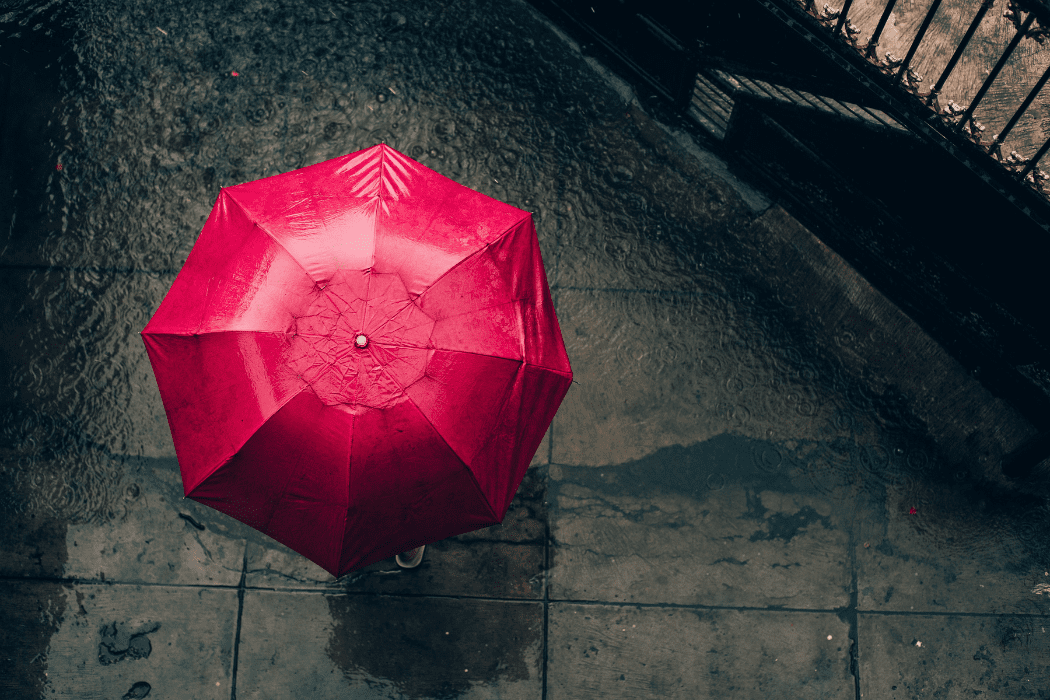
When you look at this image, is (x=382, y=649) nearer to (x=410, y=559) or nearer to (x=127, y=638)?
(x=410, y=559)

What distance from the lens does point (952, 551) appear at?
434 cm

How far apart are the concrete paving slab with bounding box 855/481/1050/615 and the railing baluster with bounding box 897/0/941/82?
2444 mm

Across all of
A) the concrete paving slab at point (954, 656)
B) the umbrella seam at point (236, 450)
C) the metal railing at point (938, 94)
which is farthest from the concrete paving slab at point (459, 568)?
the metal railing at point (938, 94)

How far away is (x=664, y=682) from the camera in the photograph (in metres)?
4.25

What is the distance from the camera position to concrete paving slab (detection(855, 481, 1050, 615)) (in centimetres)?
431

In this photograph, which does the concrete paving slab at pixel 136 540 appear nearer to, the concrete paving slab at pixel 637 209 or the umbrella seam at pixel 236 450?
the umbrella seam at pixel 236 450

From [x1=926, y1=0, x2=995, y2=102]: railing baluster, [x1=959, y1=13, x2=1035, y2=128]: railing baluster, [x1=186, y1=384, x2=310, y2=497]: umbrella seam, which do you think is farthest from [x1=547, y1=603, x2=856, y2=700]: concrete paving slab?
[x1=926, y1=0, x2=995, y2=102]: railing baluster

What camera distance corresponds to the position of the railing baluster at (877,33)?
334cm

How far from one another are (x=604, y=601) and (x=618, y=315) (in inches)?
69.2

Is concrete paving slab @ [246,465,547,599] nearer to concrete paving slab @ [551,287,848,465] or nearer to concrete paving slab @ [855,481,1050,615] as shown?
concrete paving slab @ [551,287,848,465]

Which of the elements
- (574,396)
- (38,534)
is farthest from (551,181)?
A: (38,534)

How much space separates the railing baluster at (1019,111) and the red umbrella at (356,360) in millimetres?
2317

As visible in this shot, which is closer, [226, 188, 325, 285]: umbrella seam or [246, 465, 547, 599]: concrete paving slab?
[226, 188, 325, 285]: umbrella seam

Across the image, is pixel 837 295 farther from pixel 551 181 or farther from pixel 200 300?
pixel 200 300
